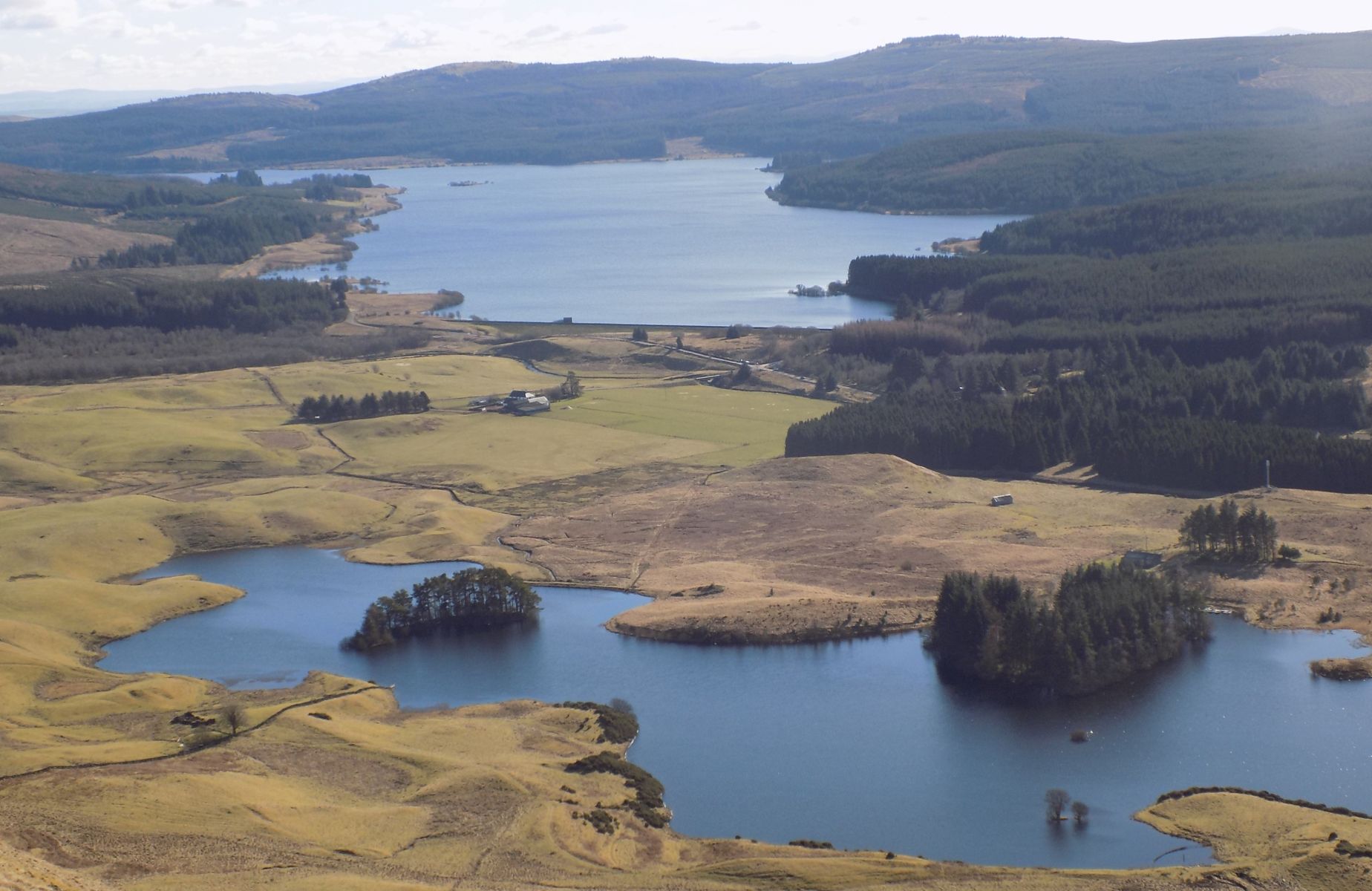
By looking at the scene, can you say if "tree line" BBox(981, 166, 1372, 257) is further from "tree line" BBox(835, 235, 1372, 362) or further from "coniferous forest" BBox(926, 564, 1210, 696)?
"coniferous forest" BBox(926, 564, 1210, 696)

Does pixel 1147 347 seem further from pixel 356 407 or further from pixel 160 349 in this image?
pixel 160 349

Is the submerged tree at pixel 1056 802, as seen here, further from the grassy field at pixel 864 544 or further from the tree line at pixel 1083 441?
the tree line at pixel 1083 441

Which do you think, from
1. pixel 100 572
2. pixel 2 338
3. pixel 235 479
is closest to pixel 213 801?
pixel 100 572

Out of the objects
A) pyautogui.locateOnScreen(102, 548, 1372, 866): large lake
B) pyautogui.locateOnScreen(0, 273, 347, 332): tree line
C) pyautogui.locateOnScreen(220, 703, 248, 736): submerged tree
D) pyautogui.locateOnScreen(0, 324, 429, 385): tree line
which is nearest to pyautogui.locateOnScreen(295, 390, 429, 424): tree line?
pyautogui.locateOnScreen(0, 324, 429, 385): tree line

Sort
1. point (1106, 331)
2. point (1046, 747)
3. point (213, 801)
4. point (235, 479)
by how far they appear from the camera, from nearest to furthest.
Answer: point (213, 801)
point (1046, 747)
point (235, 479)
point (1106, 331)

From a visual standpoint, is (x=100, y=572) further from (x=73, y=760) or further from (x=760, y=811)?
(x=760, y=811)

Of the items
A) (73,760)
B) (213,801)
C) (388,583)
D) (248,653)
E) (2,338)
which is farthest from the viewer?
(2,338)
